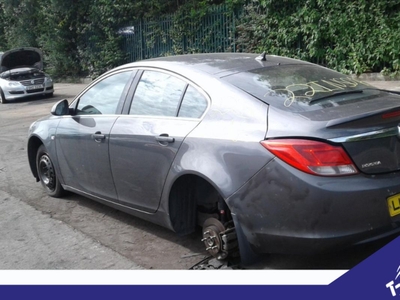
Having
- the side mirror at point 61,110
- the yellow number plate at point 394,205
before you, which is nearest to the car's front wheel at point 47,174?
the side mirror at point 61,110

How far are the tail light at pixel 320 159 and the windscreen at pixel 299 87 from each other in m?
0.40

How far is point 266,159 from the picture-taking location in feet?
11.0

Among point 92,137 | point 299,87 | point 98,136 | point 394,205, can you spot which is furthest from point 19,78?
point 394,205

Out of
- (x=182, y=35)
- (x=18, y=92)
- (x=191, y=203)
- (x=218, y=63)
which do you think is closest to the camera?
(x=191, y=203)

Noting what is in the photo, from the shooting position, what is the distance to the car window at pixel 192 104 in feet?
13.1

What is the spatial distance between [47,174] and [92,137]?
156 cm

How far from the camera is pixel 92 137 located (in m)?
4.95

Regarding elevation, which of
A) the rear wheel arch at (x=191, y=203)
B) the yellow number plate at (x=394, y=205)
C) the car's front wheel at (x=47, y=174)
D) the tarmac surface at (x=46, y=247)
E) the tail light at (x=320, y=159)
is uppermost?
the tail light at (x=320, y=159)

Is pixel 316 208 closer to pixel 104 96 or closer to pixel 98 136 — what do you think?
pixel 98 136

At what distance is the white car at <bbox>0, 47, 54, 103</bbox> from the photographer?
1758 cm

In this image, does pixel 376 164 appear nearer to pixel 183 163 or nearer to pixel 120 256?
pixel 183 163

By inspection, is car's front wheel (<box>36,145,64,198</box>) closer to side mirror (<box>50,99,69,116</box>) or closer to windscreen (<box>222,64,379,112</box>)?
side mirror (<box>50,99,69,116</box>)

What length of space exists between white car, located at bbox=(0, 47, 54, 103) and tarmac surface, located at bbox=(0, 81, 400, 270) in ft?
41.6

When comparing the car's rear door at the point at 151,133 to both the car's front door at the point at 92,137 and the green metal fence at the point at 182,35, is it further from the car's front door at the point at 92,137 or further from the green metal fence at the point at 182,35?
the green metal fence at the point at 182,35
